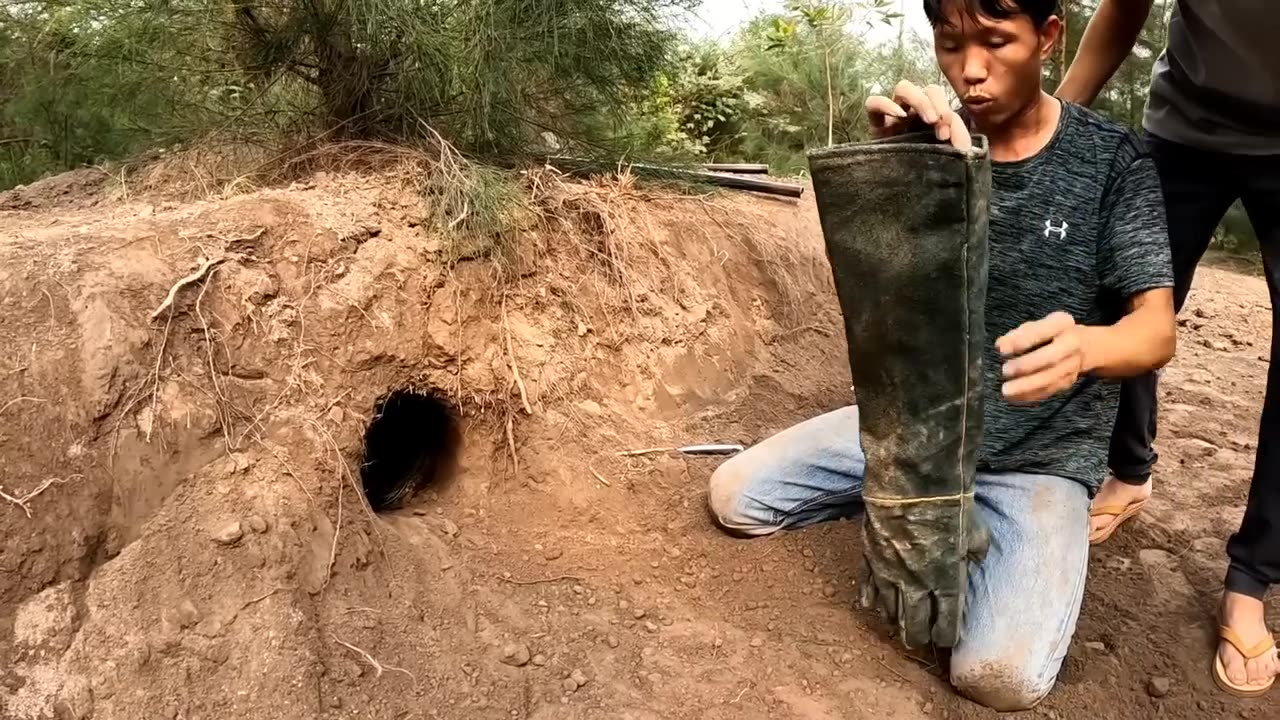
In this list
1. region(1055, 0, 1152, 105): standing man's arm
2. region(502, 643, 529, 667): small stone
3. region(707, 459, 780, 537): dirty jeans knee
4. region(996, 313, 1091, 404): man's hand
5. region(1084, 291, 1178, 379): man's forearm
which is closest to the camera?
region(996, 313, 1091, 404): man's hand

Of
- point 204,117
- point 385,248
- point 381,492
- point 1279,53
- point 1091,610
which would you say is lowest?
point 381,492

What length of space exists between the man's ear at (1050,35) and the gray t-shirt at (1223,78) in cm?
36

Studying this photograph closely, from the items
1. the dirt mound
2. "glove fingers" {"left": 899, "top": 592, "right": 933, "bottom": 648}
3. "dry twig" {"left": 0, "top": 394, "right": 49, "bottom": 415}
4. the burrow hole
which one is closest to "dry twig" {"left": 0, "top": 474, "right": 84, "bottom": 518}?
the dirt mound

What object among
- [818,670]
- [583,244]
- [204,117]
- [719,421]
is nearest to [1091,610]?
[818,670]

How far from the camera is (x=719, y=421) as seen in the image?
3.16 metres

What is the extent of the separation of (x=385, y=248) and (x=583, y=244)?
76 cm

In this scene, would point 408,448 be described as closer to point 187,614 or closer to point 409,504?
point 409,504

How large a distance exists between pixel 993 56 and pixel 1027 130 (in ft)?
0.75

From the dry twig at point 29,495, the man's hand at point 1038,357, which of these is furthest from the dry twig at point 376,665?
the man's hand at point 1038,357

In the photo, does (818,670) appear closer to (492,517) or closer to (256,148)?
(492,517)

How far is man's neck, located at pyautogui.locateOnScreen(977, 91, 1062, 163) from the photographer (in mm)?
1871

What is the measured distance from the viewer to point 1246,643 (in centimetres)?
201

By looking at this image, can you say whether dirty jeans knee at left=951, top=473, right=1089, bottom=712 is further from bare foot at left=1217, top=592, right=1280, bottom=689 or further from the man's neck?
the man's neck

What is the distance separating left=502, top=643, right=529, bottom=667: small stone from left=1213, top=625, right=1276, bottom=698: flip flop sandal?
168 centimetres
